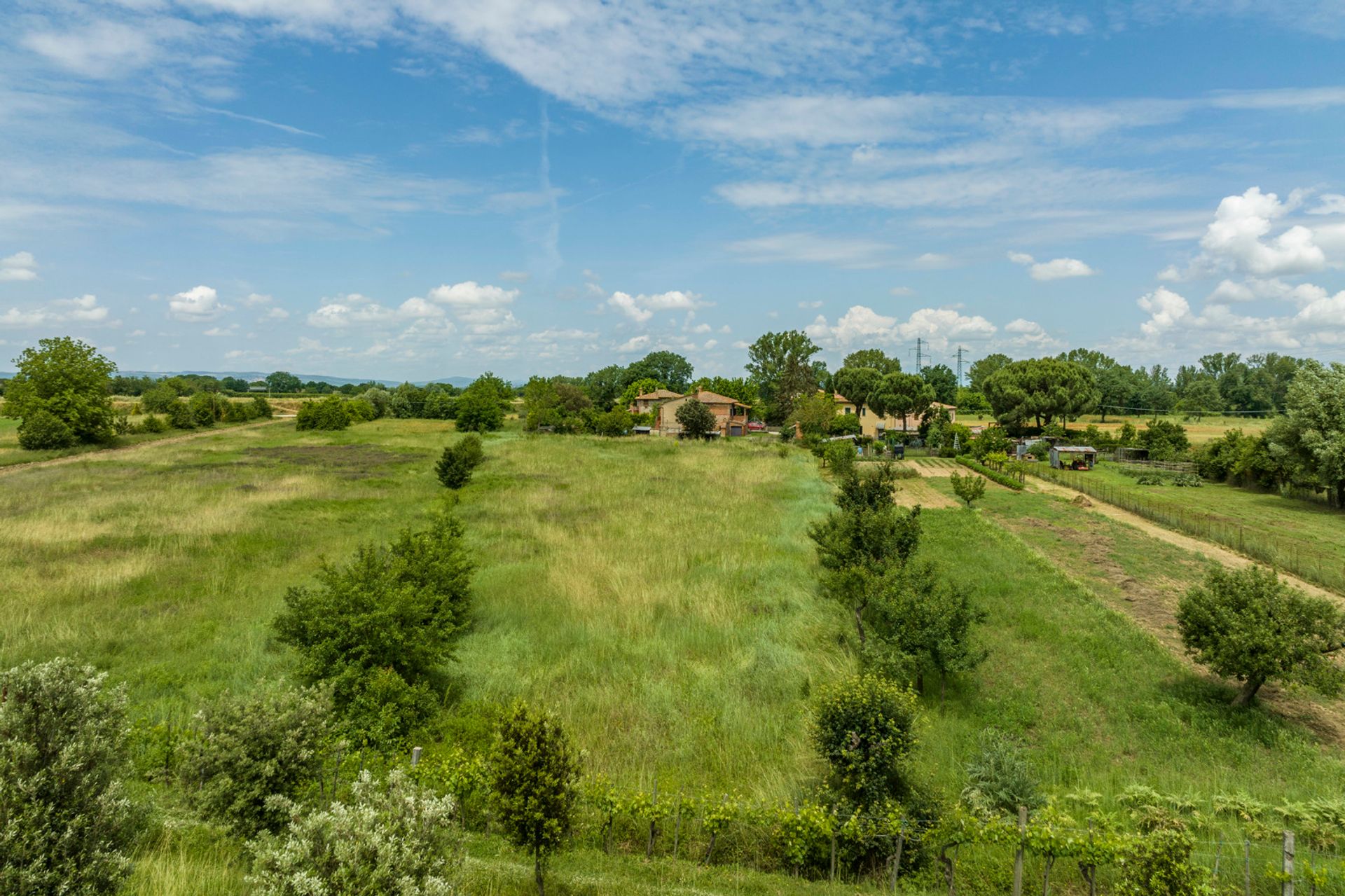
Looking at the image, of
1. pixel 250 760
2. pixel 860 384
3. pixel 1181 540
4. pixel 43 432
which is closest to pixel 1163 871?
pixel 250 760

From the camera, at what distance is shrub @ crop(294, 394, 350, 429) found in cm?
7206

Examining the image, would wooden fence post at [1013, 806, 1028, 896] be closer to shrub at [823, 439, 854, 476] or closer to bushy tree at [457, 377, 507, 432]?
shrub at [823, 439, 854, 476]

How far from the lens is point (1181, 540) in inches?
1105

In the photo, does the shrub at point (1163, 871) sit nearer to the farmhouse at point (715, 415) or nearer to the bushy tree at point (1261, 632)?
the bushy tree at point (1261, 632)

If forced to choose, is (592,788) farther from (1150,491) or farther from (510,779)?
(1150,491)

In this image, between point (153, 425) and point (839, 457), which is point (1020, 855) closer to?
point (839, 457)

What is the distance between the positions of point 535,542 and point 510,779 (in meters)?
17.1

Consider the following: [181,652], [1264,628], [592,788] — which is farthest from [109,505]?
[1264,628]

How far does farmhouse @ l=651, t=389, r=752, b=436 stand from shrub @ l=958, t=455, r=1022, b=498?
31604 mm

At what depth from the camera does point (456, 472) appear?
116 feet

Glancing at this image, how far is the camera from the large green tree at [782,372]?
95875 mm

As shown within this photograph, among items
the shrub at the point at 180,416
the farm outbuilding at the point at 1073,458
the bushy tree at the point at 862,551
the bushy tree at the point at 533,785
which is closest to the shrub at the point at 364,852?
the bushy tree at the point at 533,785

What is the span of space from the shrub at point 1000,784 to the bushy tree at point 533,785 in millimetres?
5640

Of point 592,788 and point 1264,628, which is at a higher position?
point 1264,628
